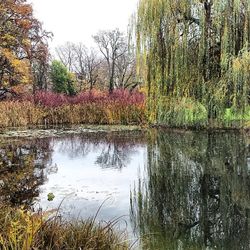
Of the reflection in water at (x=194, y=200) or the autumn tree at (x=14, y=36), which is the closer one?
the reflection in water at (x=194, y=200)

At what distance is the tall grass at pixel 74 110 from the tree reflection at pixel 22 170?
6.28 meters

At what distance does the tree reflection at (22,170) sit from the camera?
5.74 metres

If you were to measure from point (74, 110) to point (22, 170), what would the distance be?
40.6ft

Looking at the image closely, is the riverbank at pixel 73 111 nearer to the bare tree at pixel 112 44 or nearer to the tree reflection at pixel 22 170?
the tree reflection at pixel 22 170

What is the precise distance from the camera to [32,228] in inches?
121

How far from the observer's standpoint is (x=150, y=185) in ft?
20.7

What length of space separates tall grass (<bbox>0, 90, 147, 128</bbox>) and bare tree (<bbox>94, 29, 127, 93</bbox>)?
635 inches

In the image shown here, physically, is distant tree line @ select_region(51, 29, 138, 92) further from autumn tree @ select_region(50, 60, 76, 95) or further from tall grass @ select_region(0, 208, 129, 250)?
tall grass @ select_region(0, 208, 129, 250)

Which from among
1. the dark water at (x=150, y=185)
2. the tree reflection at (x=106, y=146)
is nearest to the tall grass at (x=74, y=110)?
the tree reflection at (x=106, y=146)

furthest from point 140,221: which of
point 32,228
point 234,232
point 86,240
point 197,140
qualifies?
point 197,140

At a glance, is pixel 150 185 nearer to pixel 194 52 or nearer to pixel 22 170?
pixel 22 170

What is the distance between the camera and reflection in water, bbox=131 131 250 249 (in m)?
4.09

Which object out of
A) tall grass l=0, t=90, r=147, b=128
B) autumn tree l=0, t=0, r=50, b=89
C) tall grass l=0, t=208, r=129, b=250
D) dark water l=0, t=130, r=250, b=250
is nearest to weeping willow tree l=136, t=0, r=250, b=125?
dark water l=0, t=130, r=250, b=250

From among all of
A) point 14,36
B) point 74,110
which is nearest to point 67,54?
point 14,36
